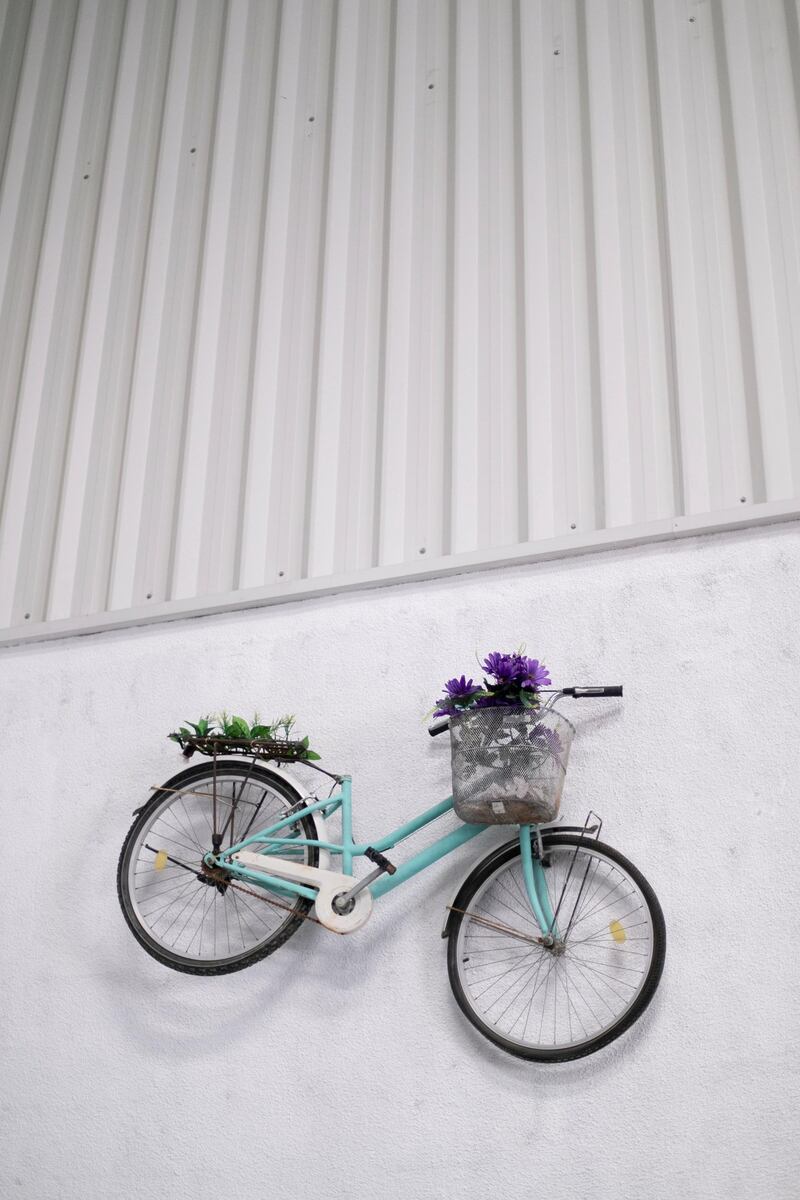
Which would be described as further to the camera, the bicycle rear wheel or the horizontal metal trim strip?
the horizontal metal trim strip

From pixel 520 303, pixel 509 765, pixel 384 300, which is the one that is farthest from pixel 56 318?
pixel 509 765

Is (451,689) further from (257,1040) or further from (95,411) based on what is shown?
(95,411)

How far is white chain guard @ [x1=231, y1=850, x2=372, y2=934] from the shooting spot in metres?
3.25

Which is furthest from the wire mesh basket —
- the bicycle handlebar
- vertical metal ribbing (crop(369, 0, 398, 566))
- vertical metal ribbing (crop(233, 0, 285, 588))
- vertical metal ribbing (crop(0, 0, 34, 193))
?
vertical metal ribbing (crop(0, 0, 34, 193))

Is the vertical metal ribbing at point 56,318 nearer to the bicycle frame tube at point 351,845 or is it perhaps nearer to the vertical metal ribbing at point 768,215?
the bicycle frame tube at point 351,845

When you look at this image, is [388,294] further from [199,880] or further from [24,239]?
[199,880]

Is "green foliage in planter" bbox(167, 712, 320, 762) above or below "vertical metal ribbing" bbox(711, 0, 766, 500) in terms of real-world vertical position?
below

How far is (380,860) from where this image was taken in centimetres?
329

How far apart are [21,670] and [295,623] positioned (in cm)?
119

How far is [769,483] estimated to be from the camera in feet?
11.6

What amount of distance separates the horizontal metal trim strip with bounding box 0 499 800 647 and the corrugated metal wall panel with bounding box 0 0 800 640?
0.02 m

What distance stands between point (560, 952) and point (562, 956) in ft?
0.40

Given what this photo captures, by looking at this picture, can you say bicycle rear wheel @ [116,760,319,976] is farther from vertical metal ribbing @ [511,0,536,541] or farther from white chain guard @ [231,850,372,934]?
vertical metal ribbing @ [511,0,536,541]

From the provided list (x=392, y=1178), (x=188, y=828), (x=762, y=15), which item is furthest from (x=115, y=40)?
(x=392, y=1178)
